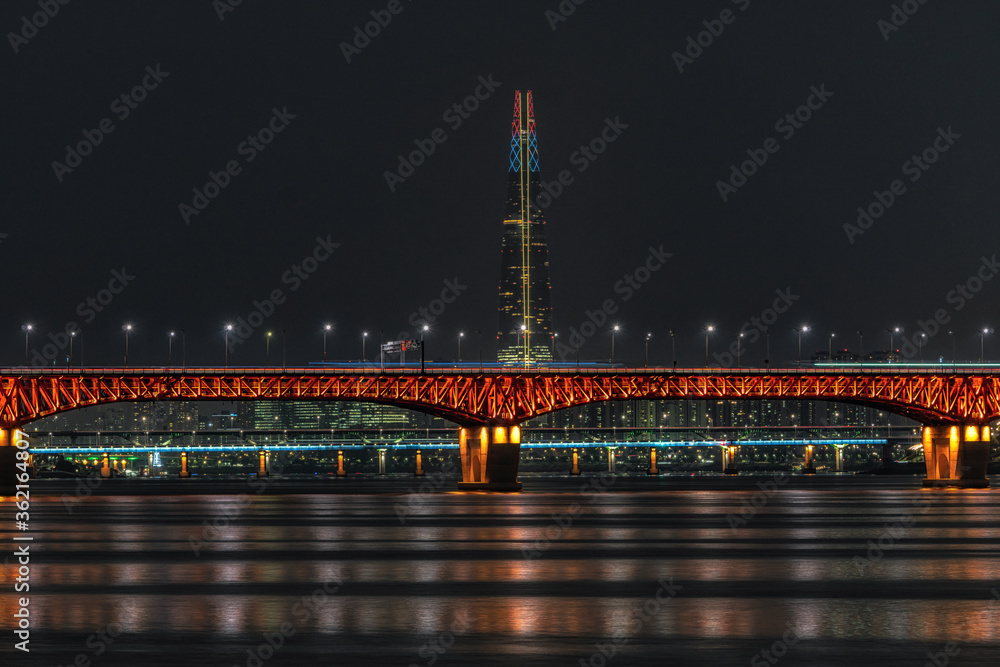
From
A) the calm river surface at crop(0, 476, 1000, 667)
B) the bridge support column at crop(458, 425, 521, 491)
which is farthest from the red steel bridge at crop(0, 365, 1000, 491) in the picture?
the calm river surface at crop(0, 476, 1000, 667)

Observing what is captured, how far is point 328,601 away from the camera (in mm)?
41312

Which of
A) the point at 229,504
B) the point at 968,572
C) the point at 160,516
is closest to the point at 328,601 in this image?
the point at 968,572

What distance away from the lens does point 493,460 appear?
159 metres

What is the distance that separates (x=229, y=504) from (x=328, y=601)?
274 feet

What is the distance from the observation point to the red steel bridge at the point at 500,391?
504ft

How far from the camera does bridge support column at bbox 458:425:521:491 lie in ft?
519

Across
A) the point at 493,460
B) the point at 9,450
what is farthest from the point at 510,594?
the point at 9,450

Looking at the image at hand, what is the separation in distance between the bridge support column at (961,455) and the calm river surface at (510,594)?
9037cm

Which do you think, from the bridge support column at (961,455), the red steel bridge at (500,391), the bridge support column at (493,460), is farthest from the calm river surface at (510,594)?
the bridge support column at (961,455)

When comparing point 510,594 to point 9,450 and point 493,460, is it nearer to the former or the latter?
point 493,460

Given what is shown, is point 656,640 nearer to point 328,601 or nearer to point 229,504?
point 328,601

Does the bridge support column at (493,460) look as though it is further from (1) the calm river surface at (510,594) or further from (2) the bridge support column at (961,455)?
(1) the calm river surface at (510,594)

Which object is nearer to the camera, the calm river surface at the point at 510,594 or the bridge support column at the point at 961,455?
the calm river surface at the point at 510,594

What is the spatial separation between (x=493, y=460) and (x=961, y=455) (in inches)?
2161
